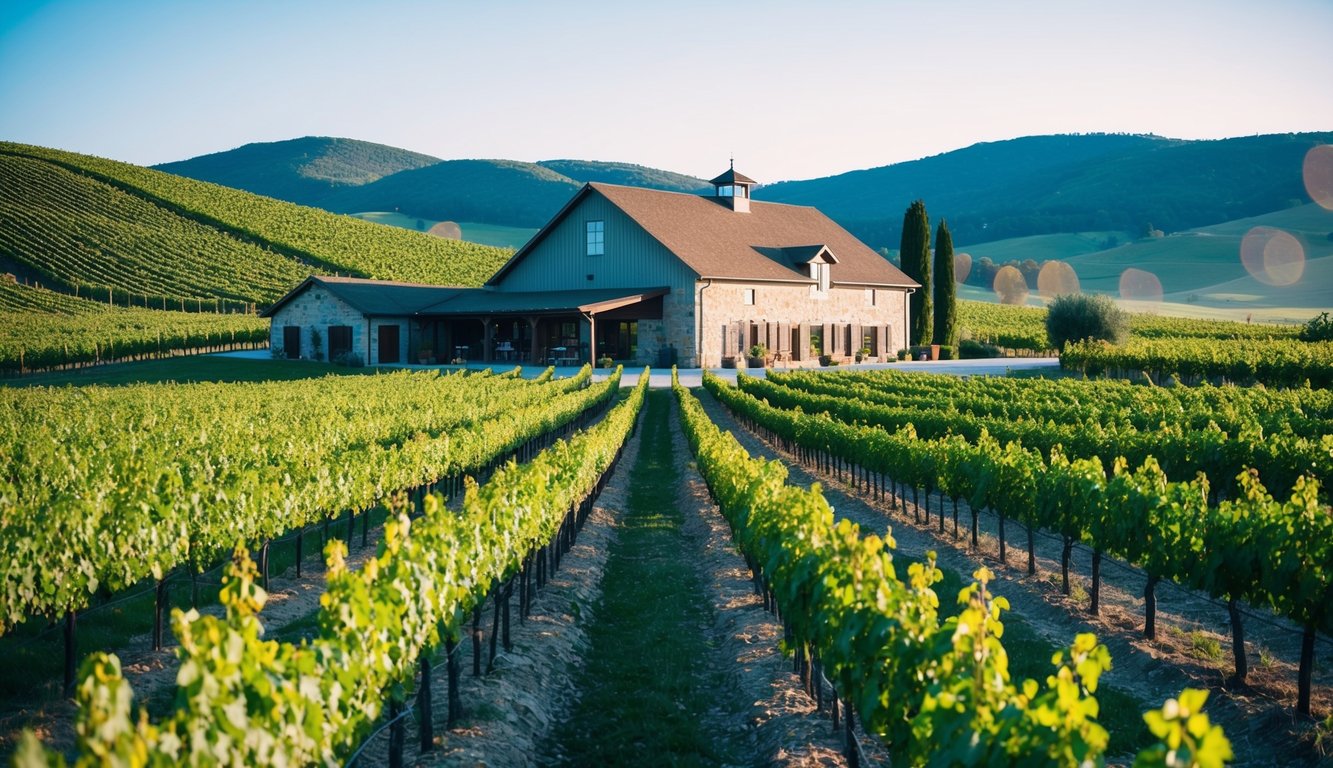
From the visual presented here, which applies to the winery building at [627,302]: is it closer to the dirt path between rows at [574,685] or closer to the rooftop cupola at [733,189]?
the rooftop cupola at [733,189]

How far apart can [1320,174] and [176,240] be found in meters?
144

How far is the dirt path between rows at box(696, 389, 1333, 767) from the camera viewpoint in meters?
6.57

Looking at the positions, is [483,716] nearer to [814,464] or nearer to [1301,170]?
[814,464]

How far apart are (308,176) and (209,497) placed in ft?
660

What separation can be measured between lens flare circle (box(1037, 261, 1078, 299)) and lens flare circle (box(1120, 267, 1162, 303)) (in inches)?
206

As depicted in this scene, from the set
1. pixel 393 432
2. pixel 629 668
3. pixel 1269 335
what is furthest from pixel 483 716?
pixel 1269 335

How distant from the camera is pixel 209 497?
31.0ft

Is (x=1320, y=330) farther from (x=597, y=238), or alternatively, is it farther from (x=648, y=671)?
(x=648, y=671)

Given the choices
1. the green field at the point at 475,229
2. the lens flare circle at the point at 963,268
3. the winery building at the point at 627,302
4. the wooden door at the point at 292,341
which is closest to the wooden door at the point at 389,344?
the winery building at the point at 627,302

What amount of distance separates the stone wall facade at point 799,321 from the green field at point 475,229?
86175 mm

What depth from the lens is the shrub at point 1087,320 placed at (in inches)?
1608

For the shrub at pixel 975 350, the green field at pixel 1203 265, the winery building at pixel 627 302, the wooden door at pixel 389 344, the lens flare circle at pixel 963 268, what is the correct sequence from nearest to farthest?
the winery building at pixel 627 302 → the wooden door at pixel 389 344 → the shrub at pixel 975 350 → the green field at pixel 1203 265 → the lens flare circle at pixel 963 268

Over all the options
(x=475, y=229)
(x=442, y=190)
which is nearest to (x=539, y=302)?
(x=475, y=229)

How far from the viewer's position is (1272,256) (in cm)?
10812
